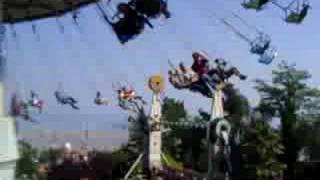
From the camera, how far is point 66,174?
19062 mm

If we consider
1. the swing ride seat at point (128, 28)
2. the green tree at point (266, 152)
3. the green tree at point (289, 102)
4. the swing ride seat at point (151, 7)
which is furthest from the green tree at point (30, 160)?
the green tree at point (289, 102)

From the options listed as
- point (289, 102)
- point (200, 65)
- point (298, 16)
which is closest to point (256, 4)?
point (298, 16)

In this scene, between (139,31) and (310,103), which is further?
(310,103)

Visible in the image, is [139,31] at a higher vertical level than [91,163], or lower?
higher

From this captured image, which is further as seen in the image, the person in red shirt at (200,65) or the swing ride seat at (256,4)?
the person in red shirt at (200,65)

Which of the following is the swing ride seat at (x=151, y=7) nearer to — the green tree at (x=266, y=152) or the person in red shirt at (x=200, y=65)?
the person in red shirt at (x=200, y=65)

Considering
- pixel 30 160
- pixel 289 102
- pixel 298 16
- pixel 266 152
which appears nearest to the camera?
pixel 298 16

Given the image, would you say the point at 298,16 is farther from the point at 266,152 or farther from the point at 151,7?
the point at 266,152

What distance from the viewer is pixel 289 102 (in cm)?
3484

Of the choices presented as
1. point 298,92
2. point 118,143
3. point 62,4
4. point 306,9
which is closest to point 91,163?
point 118,143

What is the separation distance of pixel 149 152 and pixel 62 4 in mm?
8154

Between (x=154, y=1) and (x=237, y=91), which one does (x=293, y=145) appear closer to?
(x=237, y=91)

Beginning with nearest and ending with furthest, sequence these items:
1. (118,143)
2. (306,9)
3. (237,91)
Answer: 1. (306,9)
2. (118,143)
3. (237,91)

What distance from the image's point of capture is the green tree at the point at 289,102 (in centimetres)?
3300
